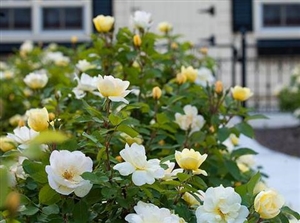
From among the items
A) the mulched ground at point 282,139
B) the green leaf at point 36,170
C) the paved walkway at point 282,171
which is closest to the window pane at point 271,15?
the mulched ground at point 282,139

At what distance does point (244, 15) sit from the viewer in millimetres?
11312

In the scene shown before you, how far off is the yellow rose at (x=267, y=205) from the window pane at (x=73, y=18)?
10958mm

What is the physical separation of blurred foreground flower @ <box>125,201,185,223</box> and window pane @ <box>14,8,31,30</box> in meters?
11.0

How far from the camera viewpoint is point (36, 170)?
1476 millimetres

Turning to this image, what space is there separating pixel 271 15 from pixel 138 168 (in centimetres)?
1090

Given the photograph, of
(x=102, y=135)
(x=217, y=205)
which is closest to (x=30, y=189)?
(x=102, y=135)

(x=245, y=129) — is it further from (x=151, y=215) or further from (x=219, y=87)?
(x=151, y=215)

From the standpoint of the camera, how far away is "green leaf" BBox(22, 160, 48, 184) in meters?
1.46

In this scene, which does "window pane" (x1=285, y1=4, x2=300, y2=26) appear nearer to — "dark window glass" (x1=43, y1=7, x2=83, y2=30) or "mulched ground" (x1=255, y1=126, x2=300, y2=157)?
"dark window glass" (x1=43, y1=7, x2=83, y2=30)

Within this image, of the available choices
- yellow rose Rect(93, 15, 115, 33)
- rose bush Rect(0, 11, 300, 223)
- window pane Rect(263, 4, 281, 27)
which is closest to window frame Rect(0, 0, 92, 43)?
window pane Rect(263, 4, 281, 27)

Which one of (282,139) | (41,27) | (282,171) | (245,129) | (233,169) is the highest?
(41,27)

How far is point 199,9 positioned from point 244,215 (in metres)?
10.4

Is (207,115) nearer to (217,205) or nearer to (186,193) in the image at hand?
(186,193)

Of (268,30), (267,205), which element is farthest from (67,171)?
(268,30)
